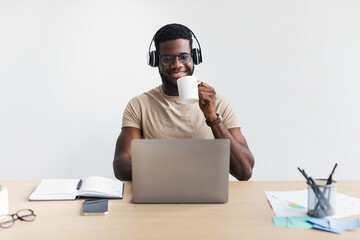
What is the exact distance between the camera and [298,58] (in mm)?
2746

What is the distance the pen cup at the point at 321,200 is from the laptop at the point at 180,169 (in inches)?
10.3

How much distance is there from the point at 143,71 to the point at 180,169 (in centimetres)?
156

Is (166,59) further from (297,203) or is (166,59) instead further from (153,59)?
(297,203)

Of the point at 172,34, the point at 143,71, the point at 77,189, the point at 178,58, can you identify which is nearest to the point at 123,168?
the point at 77,189

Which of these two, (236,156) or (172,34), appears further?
(172,34)

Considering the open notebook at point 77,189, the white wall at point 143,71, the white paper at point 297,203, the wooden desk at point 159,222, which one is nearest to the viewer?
the wooden desk at point 159,222

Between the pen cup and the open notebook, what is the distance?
0.62 meters

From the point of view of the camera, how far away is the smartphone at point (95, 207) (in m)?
1.20

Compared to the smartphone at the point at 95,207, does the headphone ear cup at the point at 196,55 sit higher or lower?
higher

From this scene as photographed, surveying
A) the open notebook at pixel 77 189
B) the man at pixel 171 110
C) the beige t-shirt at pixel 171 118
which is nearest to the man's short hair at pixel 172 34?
the man at pixel 171 110

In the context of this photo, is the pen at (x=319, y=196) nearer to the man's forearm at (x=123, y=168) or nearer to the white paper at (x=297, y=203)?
the white paper at (x=297, y=203)

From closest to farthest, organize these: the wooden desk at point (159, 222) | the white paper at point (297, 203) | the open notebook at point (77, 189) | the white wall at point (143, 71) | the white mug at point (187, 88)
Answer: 1. the wooden desk at point (159, 222)
2. the white paper at point (297, 203)
3. the open notebook at point (77, 189)
4. the white mug at point (187, 88)
5. the white wall at point (143, 71)

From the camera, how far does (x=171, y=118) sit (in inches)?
79.6

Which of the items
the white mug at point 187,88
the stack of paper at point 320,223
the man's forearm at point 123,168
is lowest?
the man's forearm at point 123,168
